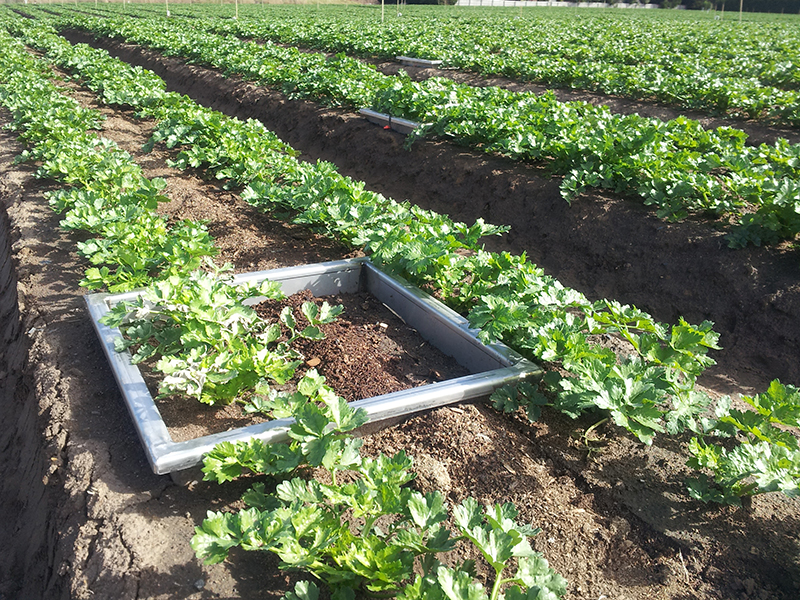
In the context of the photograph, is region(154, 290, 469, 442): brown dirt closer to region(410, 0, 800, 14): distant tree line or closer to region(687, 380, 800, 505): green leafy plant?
region(687, 380, 800, 505): green leafy plant

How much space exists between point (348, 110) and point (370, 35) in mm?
11015

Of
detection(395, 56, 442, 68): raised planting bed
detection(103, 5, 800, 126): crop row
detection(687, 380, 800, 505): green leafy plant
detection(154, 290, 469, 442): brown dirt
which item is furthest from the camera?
detection(395, 56, 442, 68): raised planting bed

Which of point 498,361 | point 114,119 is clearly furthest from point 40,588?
point 114,119

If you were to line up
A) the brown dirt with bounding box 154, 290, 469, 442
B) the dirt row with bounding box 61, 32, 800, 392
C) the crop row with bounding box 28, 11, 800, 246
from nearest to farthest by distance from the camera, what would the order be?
the brown dirt with bounding box 154, 290, 469, 442 → the dirt row with bounding box 61, 32, 800, 392 → the crop row with bounding box 28, 11, 800, 246

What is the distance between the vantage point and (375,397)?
9.94 feet

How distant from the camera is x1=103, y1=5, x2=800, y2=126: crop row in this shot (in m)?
10.8

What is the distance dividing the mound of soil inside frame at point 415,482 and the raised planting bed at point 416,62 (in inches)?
481

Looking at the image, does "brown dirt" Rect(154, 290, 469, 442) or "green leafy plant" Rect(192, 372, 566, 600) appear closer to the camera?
"green leafy plant" Rect(192, 372, 566, 600)

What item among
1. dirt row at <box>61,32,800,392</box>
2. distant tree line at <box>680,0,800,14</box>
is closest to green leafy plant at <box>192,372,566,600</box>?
dirt row at <box>61,32,800,392</box>

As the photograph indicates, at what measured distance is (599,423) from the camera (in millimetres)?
3021

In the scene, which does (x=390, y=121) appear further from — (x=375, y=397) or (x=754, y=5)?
(x=754, y=5)

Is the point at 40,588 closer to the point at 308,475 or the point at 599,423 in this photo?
the point at 308,475

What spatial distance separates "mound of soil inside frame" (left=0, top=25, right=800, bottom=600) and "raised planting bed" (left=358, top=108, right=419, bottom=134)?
406 cm

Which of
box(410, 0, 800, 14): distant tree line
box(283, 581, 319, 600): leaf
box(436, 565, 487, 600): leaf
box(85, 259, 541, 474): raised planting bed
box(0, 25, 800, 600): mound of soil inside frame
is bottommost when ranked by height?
box(0, 25, 800, 600): mound of soil inside frame
